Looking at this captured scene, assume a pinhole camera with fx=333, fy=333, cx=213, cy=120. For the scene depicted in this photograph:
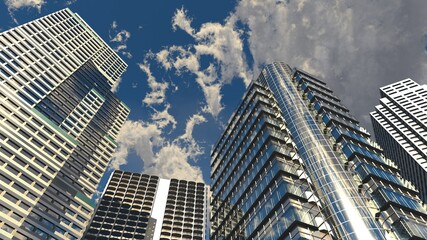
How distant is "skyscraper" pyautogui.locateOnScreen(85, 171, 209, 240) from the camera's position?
133m

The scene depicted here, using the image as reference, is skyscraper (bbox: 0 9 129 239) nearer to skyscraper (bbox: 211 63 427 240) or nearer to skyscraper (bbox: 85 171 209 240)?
skyscraper (bbox: 85 171 209 240)

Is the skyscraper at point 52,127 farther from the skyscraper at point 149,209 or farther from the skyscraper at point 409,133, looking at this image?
the skyscraper at point 409,133

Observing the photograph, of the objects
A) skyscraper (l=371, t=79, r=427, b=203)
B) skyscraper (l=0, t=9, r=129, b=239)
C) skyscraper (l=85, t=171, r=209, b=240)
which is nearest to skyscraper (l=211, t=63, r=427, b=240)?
skyscraper (l=0, t=9, r=129, b=239)

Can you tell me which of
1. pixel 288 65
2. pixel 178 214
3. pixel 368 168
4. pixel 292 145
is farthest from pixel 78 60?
pixel 368 168

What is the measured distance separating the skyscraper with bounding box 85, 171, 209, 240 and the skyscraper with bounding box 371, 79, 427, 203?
106 metres

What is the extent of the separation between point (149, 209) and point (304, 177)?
104 metres

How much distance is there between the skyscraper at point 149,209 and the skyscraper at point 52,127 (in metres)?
23.7

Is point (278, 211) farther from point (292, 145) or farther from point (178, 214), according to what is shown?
point (178, 214)

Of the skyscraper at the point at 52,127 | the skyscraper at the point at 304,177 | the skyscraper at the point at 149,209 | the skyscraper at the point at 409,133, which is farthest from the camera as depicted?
the skyscraper at the point at 409,133

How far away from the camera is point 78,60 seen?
15112 centimetres

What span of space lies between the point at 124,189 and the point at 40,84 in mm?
61409

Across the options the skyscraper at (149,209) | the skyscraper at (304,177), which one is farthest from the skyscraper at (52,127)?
the skyscraper at (304,177)

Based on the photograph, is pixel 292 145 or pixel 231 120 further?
pixel 231 120

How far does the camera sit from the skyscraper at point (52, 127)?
8125 centimetres
